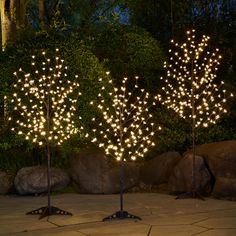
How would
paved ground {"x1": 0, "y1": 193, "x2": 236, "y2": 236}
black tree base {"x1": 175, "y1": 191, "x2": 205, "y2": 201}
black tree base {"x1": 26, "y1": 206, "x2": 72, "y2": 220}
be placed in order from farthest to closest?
black tree base {"x1": 175, "y1": 191, "x2": 205, "y2": 201} < black tree base {"x1": 26, "y1": 206, "x2": 72, "y2": 220} < paved ground {"x1": 0, "y1": 193, "x2": 236, "y2": 236}

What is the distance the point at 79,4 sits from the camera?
22078 millimetres

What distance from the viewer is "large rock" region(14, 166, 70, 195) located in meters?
14.4

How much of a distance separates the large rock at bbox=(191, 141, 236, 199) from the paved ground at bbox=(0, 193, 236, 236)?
0.44 metres

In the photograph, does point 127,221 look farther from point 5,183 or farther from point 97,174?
point 5,183

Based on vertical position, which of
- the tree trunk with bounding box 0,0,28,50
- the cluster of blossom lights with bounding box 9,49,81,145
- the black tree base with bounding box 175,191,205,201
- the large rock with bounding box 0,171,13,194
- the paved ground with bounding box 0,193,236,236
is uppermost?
the tree trunk with bounding box 0,0,28,50

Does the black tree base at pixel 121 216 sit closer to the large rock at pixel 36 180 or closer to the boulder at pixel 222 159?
the boulder at pixel 222 159

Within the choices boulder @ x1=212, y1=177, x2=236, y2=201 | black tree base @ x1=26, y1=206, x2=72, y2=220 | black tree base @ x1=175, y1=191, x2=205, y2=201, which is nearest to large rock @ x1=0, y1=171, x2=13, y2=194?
black tree base @ x1=26, y1=206, x2=72, y2=220

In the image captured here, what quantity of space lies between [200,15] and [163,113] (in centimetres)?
515

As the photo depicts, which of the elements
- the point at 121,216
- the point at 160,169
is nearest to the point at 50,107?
the point at 160,169

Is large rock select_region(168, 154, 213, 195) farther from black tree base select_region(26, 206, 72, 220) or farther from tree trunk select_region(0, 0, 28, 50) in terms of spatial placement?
tree trunk select_region(0, 0, 28, 50)

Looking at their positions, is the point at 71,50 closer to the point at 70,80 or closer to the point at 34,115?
the point at 70,80

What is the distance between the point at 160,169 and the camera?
1500 centimetres

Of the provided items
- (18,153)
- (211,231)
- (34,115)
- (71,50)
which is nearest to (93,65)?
(71,50)

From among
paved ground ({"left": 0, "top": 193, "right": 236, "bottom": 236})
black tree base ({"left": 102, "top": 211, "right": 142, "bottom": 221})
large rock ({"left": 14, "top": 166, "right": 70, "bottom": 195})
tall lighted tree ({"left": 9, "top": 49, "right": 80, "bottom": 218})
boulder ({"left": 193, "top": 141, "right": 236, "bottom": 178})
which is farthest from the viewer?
tall lighted tree ({"left": 9, "top": 49, "right": 80, "bottom": 218})
